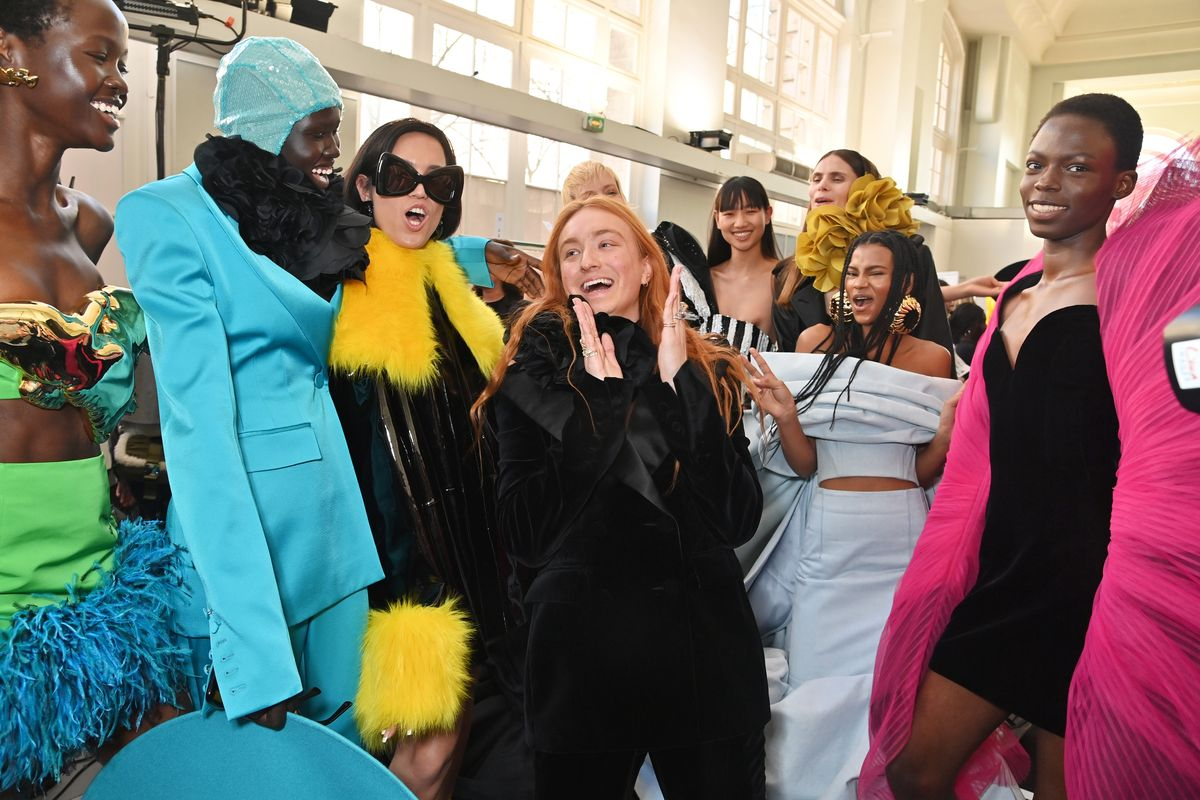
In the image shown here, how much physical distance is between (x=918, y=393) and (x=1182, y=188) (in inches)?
33.9

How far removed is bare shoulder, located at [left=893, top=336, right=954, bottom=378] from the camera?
2.38 meters

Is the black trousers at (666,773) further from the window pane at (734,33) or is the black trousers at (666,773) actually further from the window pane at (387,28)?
the window pane at (734,33)

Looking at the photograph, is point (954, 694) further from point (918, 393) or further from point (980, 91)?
point (980, 91)

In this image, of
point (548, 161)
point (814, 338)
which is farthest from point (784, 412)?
point (548, 161)

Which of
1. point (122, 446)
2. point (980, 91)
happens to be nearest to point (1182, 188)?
point (122, 446)

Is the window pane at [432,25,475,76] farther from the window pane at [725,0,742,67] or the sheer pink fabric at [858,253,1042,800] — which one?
the sheer pink fabric at [858,253,1042,800]

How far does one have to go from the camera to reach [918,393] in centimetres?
226

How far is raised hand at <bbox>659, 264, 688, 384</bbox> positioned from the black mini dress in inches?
26.2

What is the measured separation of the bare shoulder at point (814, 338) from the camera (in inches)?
102

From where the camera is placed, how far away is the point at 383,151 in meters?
1.83

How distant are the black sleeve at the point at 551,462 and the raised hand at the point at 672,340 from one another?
0.36 feet

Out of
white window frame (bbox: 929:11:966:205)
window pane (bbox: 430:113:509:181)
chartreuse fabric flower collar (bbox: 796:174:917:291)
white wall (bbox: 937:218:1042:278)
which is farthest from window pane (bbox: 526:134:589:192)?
→ white wall (bbox: 937:218:1042:278)

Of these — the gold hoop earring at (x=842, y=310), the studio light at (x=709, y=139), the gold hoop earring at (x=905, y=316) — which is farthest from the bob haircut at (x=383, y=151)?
the studio light at (x=709, y=139)

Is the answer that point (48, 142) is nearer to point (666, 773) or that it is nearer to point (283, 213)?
point (283, 213)
